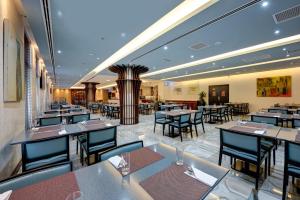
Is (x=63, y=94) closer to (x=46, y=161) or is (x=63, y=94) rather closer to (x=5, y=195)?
(x=46, y=161)

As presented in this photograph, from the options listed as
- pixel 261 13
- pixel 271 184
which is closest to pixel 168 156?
pixel 271 184

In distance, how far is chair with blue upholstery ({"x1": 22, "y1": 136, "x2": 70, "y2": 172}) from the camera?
204 cm

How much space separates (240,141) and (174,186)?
5.94 ft

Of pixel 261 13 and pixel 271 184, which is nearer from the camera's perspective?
pixel 271 184

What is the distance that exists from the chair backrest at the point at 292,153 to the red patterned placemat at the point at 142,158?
1.72 m

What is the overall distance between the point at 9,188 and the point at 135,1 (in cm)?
302

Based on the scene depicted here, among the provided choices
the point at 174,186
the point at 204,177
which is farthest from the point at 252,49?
the point at 174,186

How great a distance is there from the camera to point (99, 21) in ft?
11.0

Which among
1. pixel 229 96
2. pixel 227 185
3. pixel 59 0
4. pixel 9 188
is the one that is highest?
pixel 59 0

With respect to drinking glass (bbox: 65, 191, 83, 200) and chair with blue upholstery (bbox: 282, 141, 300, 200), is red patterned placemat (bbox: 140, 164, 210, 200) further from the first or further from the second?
chair with blue upholstery (bbox: 282, 141, 300, 200)

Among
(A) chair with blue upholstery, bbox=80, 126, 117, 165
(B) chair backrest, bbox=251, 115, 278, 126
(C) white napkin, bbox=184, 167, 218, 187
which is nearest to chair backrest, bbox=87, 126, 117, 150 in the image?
(A) chair with blue upholstery, bbox=80, 126, 117, 165

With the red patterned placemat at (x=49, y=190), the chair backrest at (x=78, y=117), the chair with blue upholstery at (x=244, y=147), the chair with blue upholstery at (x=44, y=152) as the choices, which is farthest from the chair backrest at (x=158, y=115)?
the red patterned placemat at (x=49, y=190)

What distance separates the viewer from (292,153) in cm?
188

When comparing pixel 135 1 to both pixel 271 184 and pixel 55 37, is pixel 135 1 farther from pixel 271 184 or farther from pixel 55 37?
pixel 271 184
